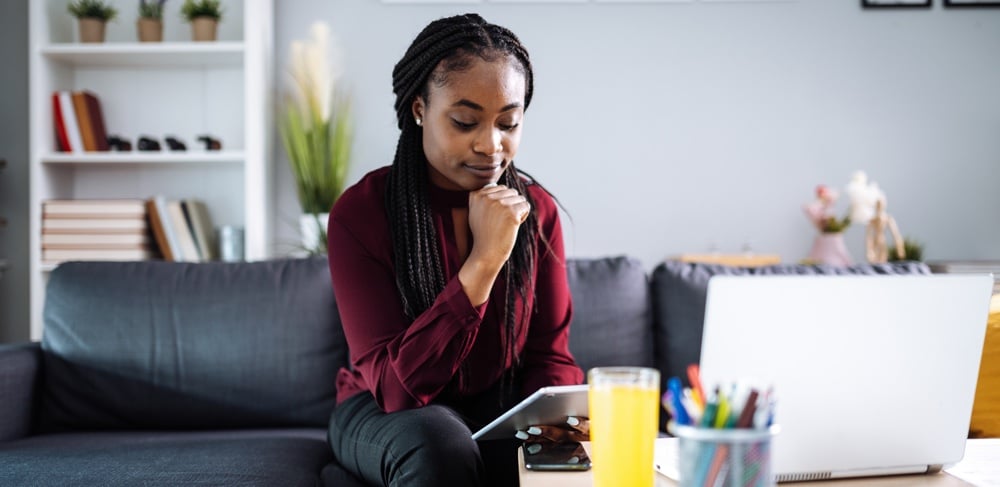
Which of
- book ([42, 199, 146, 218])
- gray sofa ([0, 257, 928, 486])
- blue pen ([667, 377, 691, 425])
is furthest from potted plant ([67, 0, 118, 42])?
blue pen ([667, 377, 691, 425])

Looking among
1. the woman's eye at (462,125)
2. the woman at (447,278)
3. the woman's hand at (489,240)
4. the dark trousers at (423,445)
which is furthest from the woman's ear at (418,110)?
the dark trousers at (423,445)

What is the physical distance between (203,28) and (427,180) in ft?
5.68

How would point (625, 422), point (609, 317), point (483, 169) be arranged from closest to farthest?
point (625, 422) < point (483, 169) < point (609, 317)

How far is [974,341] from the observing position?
95 centimetres

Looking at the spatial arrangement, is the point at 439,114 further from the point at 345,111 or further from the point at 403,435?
the point at 345,111

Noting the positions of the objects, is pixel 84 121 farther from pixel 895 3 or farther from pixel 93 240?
pixel 895 3

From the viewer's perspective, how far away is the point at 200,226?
10.1 ft

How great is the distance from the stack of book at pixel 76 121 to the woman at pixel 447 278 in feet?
A: 5.88

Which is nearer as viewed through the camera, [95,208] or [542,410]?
[542,410]

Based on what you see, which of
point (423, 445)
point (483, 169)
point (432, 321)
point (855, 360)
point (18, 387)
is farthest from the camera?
point (18, 387)

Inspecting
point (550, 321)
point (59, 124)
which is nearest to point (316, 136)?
point (59, 124)

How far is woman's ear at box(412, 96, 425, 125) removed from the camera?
5.14 feet

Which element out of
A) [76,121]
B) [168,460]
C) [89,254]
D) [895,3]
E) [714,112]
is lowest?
[168,460]

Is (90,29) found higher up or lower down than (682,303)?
higher up
